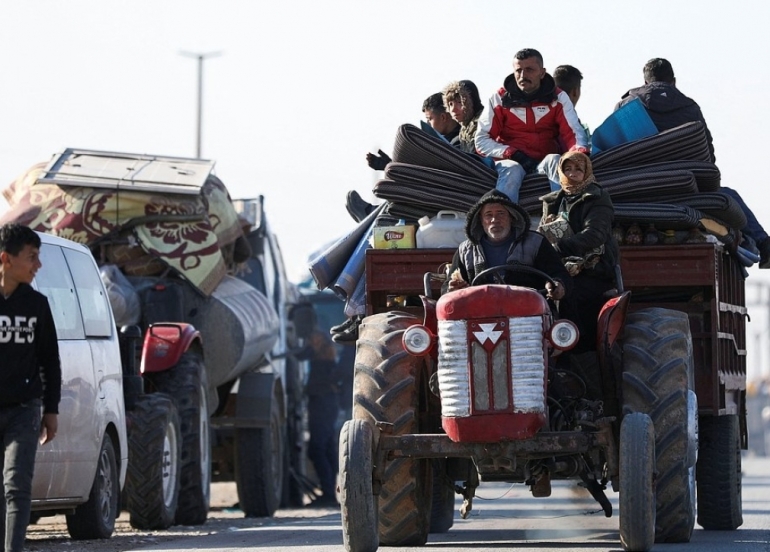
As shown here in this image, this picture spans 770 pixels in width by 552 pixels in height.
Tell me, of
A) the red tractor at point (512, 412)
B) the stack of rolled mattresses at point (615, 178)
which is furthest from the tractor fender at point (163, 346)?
the red tractor at point (512, 412)

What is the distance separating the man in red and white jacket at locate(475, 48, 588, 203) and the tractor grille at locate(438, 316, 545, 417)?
11.6 feet

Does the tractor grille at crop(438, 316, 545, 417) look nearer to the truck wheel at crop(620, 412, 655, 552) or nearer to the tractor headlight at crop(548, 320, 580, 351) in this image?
the tractor headlight at crop(548, 320, 580, 351)

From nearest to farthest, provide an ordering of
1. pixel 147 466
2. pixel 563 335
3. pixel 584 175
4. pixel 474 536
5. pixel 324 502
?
pixel 563 335 < pixel 584 175 < pixel 474 536 < pixel 147 466 < pixel 324 502

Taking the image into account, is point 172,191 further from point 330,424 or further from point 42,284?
point 330,424

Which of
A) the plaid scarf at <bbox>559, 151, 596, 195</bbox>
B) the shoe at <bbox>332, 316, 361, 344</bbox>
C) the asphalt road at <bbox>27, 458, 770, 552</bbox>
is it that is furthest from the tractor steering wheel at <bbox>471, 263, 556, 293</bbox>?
the shoe at <bbox>332, 316, 361, 344</bbox>

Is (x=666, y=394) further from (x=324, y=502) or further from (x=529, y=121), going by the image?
(x=324, y=502)

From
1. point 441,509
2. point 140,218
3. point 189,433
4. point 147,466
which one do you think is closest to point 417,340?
point 441,509

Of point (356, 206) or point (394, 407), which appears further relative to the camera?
point (356, 206)

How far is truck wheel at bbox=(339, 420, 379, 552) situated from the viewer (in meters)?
10.4

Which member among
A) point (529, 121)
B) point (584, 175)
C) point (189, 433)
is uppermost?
point (529, 121)

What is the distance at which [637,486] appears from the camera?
10250mm

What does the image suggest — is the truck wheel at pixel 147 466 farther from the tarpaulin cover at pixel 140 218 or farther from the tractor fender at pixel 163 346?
the tarpaulin cover at pixel 140 218

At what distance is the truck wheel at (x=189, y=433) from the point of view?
17062mm

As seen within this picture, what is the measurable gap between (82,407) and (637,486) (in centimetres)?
466
